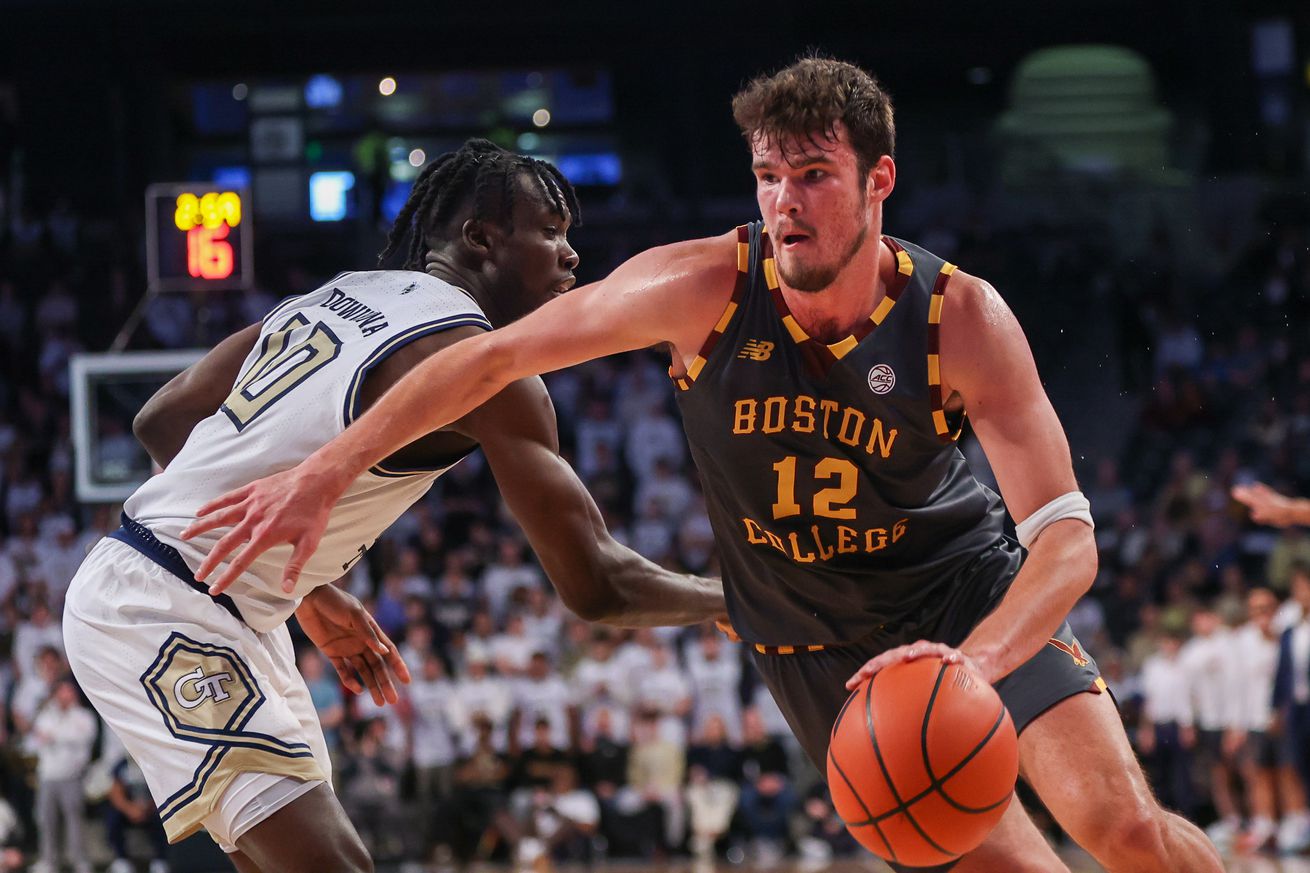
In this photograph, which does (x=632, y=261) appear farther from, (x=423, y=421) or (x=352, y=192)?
(x=352, y=192)

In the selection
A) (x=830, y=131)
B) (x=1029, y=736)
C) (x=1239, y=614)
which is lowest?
(x=1239, y=614)

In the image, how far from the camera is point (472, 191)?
423cm

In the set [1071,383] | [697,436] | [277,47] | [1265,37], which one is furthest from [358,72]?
[697,436]

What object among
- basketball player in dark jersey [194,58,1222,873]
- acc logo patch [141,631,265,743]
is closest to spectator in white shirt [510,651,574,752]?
basketball player in dark jersey [194,58,1222,873]

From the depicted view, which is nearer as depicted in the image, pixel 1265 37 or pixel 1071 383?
pixel 1071 383

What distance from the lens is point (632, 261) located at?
137 inches

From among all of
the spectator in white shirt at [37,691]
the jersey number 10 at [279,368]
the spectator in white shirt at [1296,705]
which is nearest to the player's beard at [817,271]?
the jersey number 10 at [279,368]

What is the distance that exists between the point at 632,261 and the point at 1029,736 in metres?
1.38

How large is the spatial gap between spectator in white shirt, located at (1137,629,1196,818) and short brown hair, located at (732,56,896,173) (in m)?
9.51

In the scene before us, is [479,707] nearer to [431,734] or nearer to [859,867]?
[431,734]

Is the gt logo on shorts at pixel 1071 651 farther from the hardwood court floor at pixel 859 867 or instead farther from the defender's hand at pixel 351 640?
the hardwood court floor at pixel 859 867

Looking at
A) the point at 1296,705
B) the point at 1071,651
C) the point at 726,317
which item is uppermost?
the point at 726,317

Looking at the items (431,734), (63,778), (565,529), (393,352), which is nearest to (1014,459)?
(565,529)

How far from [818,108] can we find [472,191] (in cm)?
120
